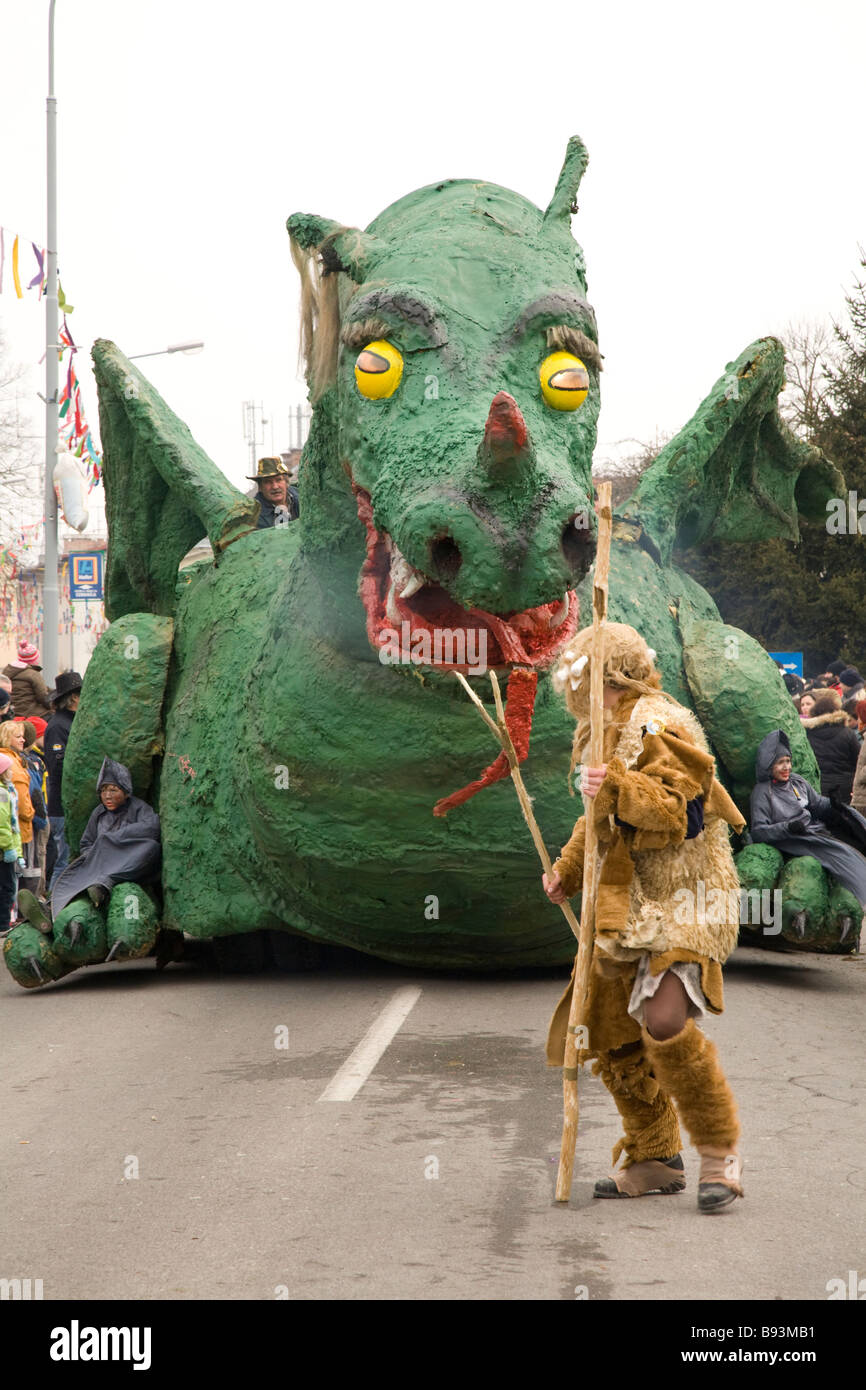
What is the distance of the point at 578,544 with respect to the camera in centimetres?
637

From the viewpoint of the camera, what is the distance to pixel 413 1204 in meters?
4.68

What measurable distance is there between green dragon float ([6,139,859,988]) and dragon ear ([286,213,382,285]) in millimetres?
14

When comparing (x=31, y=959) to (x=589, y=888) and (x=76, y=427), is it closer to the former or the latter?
(x=589, y=888)

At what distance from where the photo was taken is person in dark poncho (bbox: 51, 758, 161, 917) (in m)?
8.91

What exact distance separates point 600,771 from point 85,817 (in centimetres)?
538

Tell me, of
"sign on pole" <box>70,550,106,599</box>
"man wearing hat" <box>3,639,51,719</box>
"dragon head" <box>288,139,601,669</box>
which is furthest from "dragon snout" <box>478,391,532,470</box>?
"sign on pole" <box>70,550,106,599</box>

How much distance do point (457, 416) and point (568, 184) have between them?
174 cm

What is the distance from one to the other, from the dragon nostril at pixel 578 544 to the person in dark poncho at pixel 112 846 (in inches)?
139

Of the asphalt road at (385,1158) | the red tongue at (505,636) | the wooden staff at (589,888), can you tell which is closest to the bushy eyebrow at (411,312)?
the red tongue at (505,636)

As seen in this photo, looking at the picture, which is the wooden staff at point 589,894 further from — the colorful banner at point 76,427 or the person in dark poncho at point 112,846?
the colorful banner at point 76,427

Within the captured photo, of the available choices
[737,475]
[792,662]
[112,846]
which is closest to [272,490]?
[112,846]

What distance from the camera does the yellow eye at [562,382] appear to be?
22.2ft

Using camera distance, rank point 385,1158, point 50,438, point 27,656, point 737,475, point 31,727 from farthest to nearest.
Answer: point 50,438, point 27,656, point 31,727, point 737,475, point 385,1158

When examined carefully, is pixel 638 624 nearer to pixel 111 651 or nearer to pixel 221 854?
pixel 221 854
